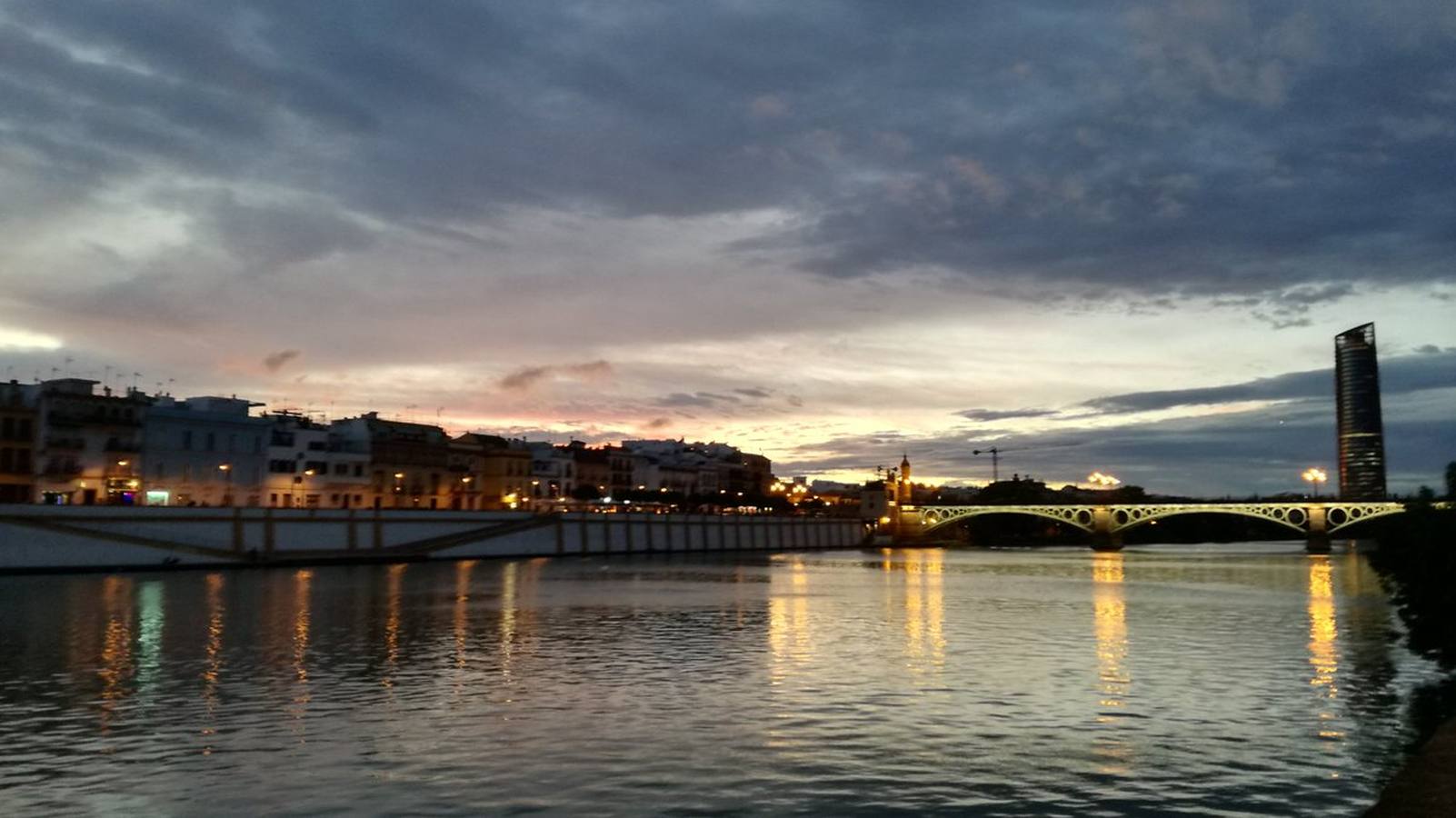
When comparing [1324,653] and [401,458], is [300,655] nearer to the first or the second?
[1324,653]

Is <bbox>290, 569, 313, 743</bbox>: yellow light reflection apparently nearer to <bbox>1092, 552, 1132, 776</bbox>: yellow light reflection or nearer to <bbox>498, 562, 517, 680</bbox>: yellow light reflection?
<bbox>498, 562, 517, 680</bbox>: yellow light reflection

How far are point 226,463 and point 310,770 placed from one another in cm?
12018

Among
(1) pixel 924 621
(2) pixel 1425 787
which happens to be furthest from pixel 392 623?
(2) pixel 1425 787

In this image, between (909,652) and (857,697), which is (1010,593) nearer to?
(909,652)

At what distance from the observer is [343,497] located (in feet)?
492

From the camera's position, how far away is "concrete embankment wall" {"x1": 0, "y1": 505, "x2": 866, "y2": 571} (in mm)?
92812

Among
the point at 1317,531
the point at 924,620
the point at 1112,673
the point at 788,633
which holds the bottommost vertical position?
the point at 1317,531

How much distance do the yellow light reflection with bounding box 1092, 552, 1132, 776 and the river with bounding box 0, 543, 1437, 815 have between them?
156mm

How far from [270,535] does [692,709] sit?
91912mm

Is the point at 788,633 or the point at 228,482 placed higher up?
the point at 228,482

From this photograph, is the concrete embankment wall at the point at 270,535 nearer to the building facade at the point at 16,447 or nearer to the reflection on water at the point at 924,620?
the building facade at the point at 16,447

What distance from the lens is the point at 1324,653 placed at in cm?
4362

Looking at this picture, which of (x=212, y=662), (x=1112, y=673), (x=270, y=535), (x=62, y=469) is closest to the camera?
(x=1112, y=673)

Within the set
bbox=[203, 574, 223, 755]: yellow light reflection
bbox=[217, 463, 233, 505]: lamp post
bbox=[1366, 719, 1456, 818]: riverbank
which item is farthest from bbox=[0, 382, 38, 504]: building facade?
bbox=[1366, 719, 1456, 818]: riverbank
